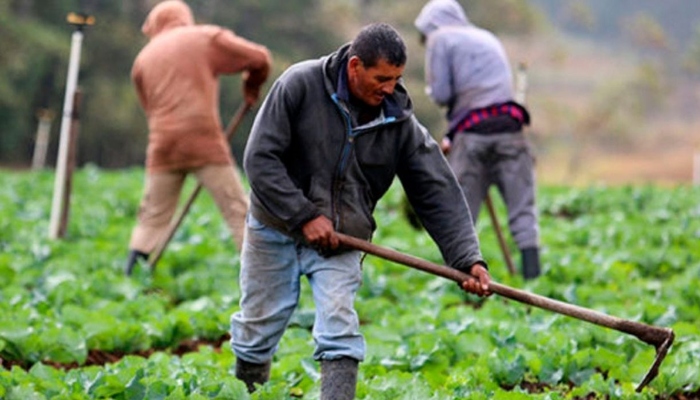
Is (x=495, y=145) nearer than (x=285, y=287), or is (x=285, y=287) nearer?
(x=285, y=287)

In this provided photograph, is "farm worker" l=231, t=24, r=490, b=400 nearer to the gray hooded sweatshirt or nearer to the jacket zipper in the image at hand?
the jacket zipper

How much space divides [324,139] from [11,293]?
3.21 metres

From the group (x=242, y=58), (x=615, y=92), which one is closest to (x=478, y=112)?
(x=242, y=58)

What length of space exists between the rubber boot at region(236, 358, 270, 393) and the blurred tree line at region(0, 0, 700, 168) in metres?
27.1

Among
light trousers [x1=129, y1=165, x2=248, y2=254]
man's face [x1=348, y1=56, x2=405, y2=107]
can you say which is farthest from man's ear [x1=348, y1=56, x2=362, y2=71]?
light trousers [x1=129, y1=165, x2=248, y2=254]

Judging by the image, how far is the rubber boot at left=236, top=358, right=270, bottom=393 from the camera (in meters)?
4.87

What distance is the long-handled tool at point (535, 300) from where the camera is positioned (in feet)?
14.5

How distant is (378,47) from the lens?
13.9ft

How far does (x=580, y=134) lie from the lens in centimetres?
5847

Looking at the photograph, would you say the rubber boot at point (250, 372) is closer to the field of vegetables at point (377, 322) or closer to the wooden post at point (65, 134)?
the field of vegetables at point (377, 322)

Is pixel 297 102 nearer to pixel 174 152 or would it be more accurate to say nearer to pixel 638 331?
pixel 638 331

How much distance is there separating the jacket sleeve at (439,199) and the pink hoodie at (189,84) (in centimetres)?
332

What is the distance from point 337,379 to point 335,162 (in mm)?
783

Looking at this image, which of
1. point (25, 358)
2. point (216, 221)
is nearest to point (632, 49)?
point (216, 221)
